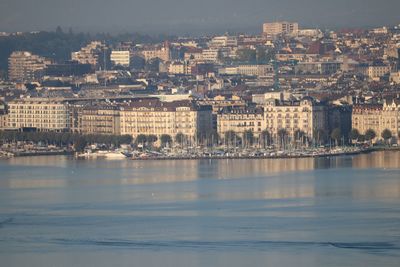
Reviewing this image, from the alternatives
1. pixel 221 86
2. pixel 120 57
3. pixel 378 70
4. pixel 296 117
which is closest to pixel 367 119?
pixel 296 117

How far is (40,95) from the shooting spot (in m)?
38.4

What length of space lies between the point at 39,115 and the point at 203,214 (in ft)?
49.6

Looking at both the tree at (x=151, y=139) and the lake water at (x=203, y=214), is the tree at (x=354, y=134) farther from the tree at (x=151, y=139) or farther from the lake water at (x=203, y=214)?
the lake water at (x=203, y=214)

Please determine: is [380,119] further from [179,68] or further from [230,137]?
[179,68]

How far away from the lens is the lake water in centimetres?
1822

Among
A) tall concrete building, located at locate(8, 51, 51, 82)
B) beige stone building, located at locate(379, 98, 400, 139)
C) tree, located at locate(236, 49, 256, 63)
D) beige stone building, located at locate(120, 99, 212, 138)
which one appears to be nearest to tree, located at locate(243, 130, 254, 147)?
beige stone building, located at locate(120, 99, 212, 138)

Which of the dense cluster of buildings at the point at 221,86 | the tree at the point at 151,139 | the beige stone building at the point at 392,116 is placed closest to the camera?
the beige stone building at the point at 392,116

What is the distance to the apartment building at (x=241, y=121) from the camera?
32.8 m

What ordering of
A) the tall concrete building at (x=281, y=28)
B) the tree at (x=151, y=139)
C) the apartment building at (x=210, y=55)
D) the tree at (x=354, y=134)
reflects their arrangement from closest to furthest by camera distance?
the tree at (x=354, y=134), the tree at (x=151, y=139), the apartment building at (x=210, y=55), the tall concrete building at (x=281, y=28)

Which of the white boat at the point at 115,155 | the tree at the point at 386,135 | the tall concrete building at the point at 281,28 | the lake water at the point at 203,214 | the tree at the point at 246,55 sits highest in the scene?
the tall concrete building at the point at 281,28

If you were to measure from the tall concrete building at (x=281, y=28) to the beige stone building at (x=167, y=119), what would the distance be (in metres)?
26.8

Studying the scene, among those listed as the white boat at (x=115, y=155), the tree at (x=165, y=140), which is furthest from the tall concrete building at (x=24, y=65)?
the white boat at (x=115, y=155)

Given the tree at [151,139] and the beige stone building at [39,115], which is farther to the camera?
the beige stone building at [39,115]

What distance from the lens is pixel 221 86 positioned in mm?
43062
